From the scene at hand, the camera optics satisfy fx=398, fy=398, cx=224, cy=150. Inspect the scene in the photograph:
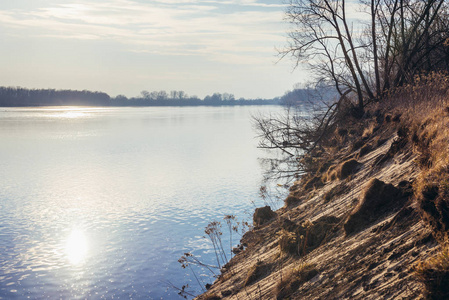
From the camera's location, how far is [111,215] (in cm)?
1689

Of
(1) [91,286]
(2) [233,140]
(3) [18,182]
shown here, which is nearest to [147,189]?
(3) [18,182]

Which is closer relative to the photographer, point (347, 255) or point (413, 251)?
point (413, 251)

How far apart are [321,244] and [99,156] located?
88.2ft

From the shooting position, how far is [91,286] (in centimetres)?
1080

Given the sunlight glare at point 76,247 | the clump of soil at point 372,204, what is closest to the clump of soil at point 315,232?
the clump of soil at point 372,204

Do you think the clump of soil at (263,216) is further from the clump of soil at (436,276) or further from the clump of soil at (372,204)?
the clump of soil at (436,276)

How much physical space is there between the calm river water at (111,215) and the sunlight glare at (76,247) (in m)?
0.03

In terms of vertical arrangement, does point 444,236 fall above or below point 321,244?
above

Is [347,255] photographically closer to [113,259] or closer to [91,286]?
[91,286]

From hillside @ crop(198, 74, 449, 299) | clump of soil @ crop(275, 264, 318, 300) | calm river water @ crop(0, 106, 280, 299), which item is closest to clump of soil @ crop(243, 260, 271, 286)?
hillside @ crop(198, 74, 449, 299)

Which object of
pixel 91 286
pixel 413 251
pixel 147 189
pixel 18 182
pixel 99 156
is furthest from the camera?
pixel 99 156

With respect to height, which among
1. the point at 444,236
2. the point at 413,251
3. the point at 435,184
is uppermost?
the point at 435,184

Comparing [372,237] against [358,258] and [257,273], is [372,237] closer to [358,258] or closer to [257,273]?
[358,258]

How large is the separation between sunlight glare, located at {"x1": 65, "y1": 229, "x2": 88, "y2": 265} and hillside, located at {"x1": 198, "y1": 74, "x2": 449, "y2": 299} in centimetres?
499
